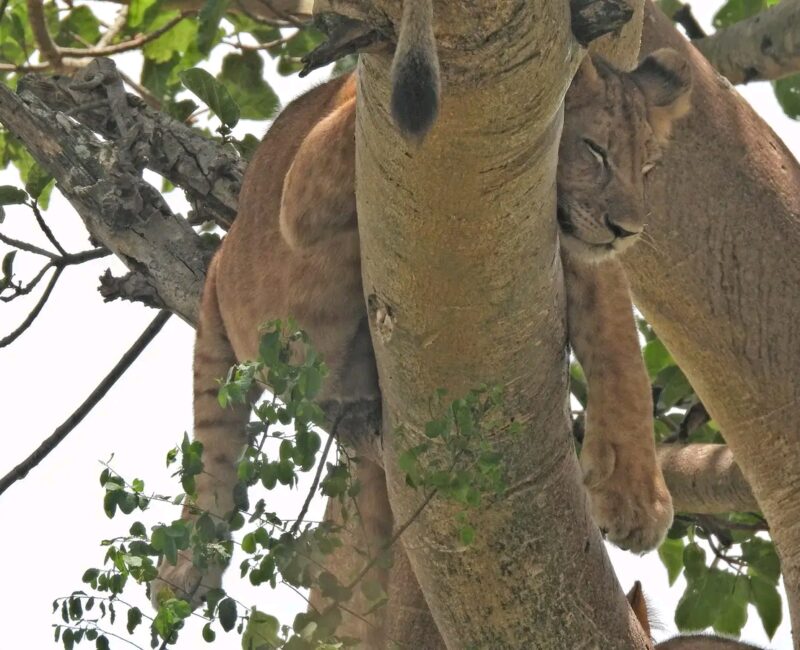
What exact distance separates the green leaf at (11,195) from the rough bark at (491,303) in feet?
6.47

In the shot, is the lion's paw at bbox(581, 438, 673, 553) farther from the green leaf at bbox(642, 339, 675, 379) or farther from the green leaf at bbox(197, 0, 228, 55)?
the green leaf at bbox(197, 0, 228, 55)

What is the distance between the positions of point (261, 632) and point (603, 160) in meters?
1.44

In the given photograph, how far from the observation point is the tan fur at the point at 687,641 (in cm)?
390

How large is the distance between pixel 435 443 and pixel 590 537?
1.63ft

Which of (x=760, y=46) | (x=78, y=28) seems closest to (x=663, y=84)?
(x=760, y=46)

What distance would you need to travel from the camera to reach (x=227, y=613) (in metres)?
2.53

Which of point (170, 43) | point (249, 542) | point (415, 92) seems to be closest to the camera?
point (415, 92)

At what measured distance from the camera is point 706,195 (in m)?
3.97

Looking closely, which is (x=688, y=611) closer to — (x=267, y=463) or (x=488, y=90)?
(x=267, y=463)

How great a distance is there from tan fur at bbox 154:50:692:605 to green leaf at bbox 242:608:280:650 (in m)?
0.70

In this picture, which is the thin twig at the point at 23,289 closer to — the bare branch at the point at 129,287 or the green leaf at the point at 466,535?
the bare branch at the point at 129,287

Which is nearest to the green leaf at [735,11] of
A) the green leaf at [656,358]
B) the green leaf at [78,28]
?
the green leaf at [656,358]

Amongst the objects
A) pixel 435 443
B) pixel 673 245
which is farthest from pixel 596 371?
pixel 435 443

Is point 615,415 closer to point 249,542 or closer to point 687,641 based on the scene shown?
point 687,641
